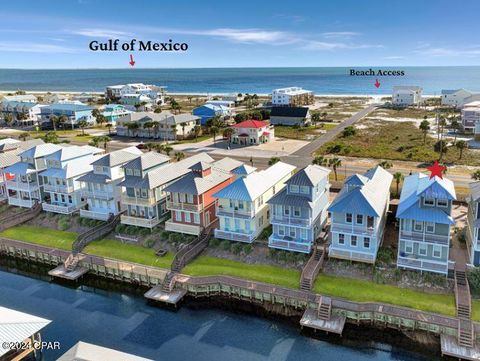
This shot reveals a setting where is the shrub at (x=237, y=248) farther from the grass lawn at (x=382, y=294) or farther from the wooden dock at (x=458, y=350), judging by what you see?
the wooden dock at (x=458, y=350)

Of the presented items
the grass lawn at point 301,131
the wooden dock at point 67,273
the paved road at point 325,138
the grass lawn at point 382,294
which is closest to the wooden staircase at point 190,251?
the wooden dock at point 67,273

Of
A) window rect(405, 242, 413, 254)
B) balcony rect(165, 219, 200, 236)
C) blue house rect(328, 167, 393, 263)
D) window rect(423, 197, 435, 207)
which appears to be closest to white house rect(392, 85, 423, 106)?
blue house rect(328, 167, 393, 263)

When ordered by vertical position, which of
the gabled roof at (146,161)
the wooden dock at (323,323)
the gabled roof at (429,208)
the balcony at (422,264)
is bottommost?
the wooden dock at (323,323)

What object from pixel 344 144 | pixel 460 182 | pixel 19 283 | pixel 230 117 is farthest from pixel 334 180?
pixel 230 117

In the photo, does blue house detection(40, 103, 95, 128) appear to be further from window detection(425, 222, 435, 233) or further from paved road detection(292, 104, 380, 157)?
window detection(425, 222, 435, 233)

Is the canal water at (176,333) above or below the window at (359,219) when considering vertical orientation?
below

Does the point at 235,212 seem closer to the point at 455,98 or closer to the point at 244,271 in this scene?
the point at 244,271
